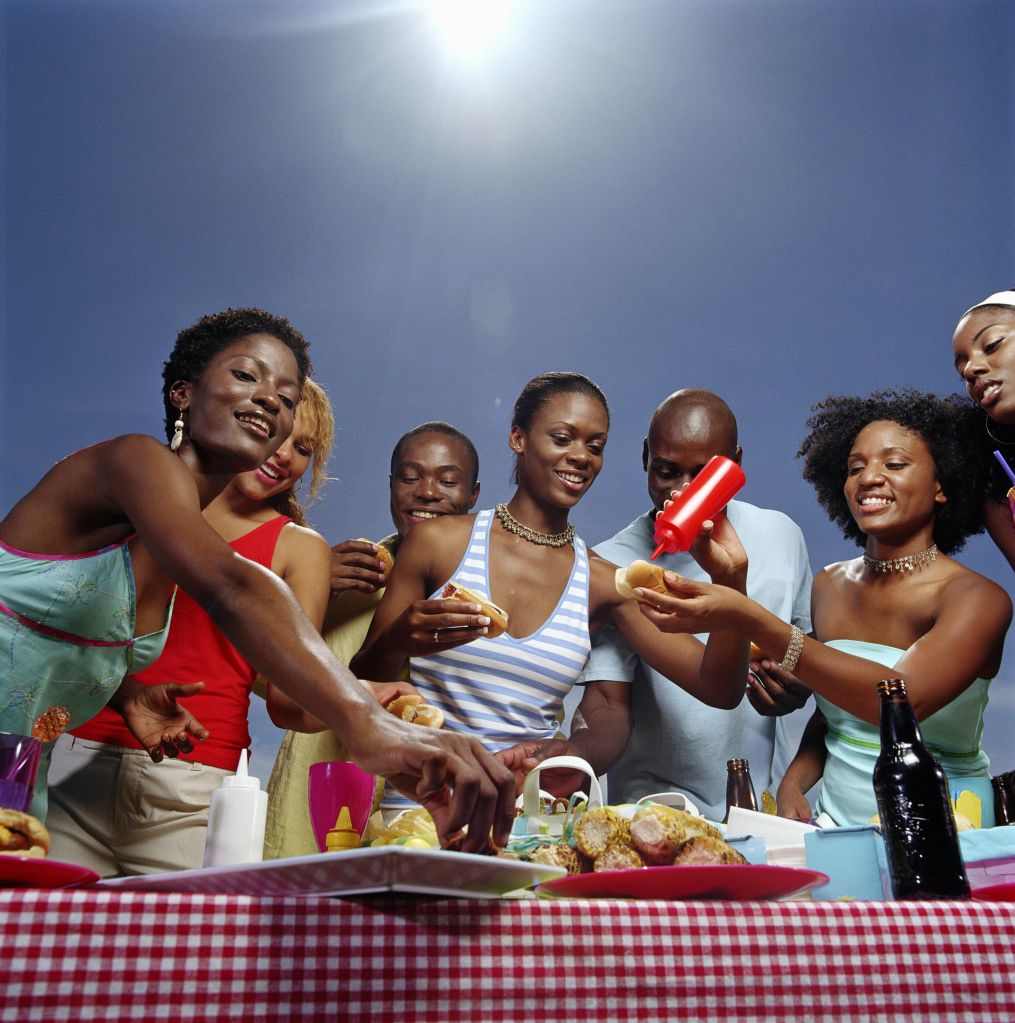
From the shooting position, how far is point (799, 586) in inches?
108

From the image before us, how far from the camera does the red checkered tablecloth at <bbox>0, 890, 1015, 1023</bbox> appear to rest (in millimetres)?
611

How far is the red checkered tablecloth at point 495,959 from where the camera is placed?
2.00 feet

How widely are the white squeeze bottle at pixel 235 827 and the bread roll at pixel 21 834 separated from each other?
208 millimetres

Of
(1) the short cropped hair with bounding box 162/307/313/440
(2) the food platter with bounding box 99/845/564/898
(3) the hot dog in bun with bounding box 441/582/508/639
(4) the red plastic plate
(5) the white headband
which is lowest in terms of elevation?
(2) the food platter with bounding box 99/845/564/898

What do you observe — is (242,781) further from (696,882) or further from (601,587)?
(601,587)

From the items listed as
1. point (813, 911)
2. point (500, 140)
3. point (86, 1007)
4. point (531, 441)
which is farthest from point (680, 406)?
point (500, 140)

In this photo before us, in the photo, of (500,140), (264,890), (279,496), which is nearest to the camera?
(264,890)

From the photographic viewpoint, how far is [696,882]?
776mm

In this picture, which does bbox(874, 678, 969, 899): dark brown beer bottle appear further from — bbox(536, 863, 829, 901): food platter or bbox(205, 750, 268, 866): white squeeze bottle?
bbox(205, 750, 268, 866): white squeeze bottle

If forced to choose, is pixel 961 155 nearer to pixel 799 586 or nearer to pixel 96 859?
pixel 799 586

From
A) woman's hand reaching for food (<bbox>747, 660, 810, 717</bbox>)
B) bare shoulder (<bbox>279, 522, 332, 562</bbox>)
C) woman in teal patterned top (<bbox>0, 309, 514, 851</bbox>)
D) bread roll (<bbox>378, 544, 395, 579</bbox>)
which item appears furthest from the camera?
bread roll (<bbox>378, 544, 395, 579</bbox>)

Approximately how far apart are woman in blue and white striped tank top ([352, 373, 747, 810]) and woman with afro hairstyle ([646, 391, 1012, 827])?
6.9 inches

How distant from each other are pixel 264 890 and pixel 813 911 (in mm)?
403

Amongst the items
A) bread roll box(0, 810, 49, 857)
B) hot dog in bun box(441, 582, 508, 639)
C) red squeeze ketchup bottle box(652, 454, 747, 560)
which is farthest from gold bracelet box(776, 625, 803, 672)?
bread roll box(0, 810, 49, 857)
